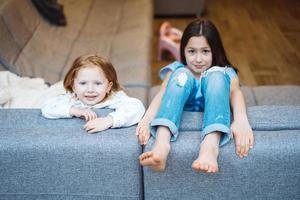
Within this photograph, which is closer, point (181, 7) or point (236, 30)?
point (236, 30)

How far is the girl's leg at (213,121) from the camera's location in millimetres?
1104

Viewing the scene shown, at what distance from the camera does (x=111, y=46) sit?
8.41 ft

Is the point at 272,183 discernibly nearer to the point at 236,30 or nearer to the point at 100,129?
the point at 100,129

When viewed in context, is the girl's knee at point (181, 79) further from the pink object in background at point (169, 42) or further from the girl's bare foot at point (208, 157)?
the pink object in background at point (169, 42)

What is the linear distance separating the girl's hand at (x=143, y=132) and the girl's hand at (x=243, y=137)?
0.93 ft

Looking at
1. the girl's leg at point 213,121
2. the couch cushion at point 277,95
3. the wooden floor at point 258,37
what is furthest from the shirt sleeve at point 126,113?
the wooden floor at point 258,37

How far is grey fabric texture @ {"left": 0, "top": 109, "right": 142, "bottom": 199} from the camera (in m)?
1.17

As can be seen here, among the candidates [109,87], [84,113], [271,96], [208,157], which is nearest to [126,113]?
[84,113]

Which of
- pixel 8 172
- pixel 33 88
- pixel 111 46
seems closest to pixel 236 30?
pixel 111 46

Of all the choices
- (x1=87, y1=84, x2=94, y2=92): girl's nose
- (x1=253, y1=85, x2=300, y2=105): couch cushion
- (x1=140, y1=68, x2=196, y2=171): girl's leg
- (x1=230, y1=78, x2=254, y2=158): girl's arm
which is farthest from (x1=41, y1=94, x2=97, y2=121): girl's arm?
(x1=253, y1=85, x2=300, y2=105): couch cushion

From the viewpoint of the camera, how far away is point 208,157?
1.10 meters

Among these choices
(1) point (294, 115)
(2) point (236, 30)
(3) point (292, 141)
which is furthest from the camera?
(2) point (236, 30)

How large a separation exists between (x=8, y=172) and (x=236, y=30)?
327cm

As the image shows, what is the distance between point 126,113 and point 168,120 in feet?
0.55
